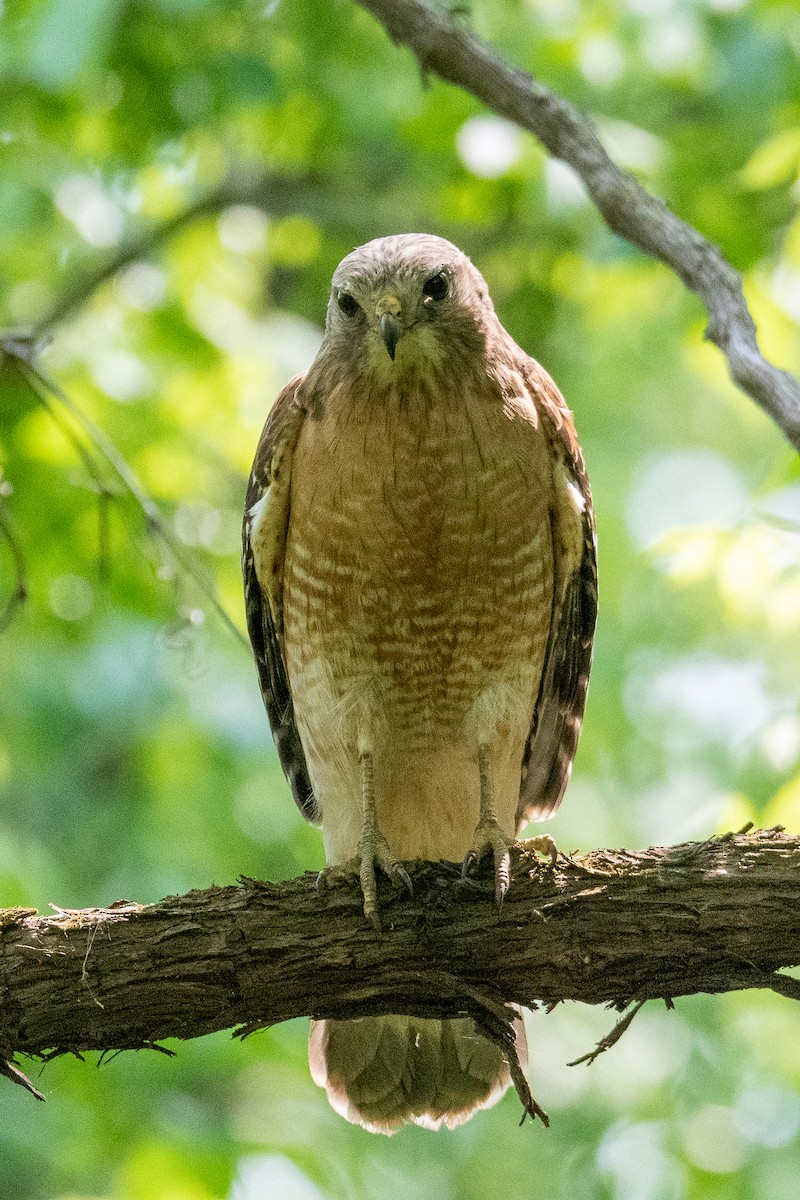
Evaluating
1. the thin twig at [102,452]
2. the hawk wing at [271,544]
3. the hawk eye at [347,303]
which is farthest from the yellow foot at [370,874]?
the hawk eye at [347,303]

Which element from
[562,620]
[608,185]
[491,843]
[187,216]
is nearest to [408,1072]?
[491,843]

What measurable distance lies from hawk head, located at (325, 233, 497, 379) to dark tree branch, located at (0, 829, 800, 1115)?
1.58 metres

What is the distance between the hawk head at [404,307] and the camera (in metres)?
3.96

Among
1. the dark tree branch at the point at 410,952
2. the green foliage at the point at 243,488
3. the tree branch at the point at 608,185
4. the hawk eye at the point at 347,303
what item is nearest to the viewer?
the dark tree branch at the point at 410,952

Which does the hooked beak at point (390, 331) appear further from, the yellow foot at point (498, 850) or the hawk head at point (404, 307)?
the yellow foot at point (498, 850)

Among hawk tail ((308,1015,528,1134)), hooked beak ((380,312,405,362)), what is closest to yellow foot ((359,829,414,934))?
hawk tail ((308,1015,528,1134))

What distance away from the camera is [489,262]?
772cm

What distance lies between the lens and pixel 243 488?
6973mm

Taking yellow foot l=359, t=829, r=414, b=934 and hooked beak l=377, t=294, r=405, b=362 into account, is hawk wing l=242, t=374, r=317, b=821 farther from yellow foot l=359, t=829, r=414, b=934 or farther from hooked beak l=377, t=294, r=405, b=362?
yellow foot l=359, t=829, r=414, b=934

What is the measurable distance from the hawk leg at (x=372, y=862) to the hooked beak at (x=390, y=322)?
1344 millimetres

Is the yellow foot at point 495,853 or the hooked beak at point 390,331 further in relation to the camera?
the hooked beak at point 390,331

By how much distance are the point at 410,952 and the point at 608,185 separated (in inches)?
85.9

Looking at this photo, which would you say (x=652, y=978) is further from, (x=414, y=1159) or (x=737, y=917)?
(x=414, y=1159)

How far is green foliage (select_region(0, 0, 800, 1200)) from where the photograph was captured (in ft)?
18.3
